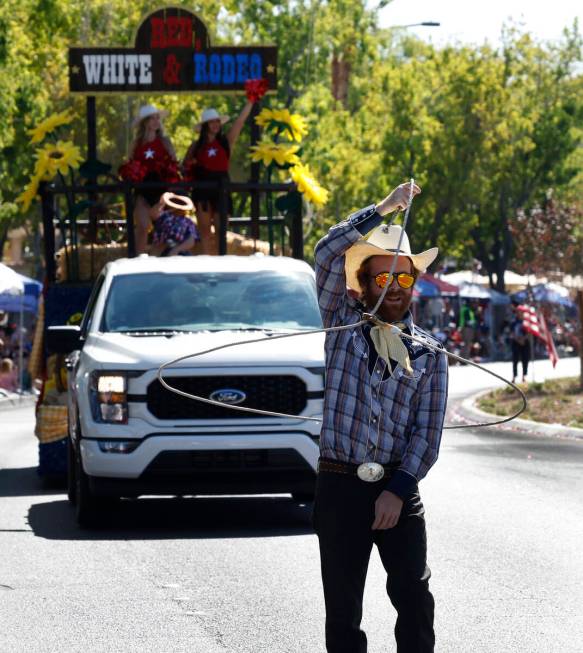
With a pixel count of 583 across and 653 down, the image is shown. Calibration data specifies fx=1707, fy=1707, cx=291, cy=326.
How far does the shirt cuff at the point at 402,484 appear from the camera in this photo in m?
5.48

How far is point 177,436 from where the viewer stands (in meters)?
11.8

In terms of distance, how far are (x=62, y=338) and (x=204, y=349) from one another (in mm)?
1275

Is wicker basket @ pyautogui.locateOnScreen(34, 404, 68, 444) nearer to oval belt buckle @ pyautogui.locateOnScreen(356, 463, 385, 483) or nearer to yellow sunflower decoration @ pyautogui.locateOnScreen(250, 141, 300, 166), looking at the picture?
yellow sunflower decoration @ pyautogui.locateOnScreen(250, 141, 300, 166)

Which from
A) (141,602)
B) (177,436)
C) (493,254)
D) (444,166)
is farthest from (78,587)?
(493,254)

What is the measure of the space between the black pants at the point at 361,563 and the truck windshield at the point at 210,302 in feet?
23.4

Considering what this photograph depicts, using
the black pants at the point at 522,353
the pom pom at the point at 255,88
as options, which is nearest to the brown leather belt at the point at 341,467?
the pom pom at the point at 255,88

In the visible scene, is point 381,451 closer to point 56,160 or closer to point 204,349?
point 204,349

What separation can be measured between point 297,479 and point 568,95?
179ft

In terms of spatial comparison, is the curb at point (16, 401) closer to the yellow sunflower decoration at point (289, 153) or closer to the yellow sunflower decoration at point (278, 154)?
the yellow sunflower decoration at point (289, 153)

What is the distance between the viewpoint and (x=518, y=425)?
25906mm

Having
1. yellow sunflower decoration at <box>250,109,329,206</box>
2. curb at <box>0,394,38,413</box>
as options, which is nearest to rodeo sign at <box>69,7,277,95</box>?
yellow sunflower decoration at <box>250,109,329,206</box>

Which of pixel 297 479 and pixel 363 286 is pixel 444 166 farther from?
→ pixel 363 286

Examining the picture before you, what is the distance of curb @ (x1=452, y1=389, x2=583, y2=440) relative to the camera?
23531mm

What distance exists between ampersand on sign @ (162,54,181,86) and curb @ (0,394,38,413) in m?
16.4
